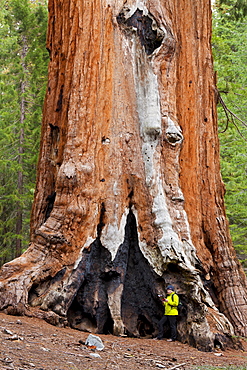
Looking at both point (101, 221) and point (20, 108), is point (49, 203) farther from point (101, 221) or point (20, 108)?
point (20, 108)

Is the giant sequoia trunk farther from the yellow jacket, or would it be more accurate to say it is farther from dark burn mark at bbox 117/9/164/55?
the yellow jacket

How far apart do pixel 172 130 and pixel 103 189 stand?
150cm

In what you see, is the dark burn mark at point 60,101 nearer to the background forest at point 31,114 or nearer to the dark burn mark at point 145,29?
the dark burn mark at point 145,29

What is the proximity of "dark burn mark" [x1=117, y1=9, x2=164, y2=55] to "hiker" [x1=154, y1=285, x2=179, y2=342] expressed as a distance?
381 centimetres

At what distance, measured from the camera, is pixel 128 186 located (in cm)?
662

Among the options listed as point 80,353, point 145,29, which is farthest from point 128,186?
point 80,353

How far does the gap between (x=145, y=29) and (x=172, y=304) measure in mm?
4301

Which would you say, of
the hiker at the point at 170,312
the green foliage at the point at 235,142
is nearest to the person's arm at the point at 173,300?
the hiker at the point at 170,312

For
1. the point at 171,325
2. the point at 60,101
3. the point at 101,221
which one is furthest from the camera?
the point at 60,101

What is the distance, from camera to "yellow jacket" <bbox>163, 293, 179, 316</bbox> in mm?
5972

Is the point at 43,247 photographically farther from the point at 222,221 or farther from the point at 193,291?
the point at 222,221

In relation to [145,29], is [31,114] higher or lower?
higher

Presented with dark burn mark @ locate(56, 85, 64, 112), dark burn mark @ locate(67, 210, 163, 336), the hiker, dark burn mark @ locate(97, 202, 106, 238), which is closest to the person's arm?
the hiker

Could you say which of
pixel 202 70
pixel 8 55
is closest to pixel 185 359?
pixel 202 70
